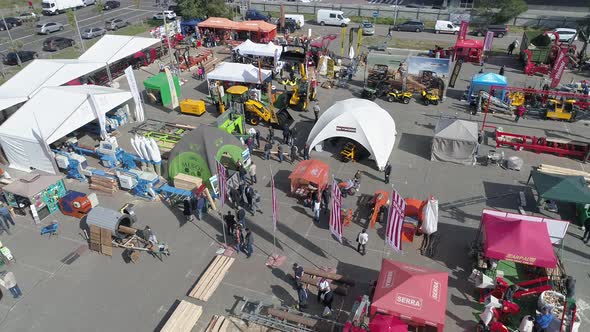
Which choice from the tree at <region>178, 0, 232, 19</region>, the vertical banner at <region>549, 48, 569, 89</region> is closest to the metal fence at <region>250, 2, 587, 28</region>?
the tree at <region>178, 0, 232, 19</region>

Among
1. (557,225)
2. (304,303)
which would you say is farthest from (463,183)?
(304,303)

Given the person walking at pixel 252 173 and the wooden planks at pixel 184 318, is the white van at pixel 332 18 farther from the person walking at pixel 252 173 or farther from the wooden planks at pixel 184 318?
the wooden planks at pixel 184 318

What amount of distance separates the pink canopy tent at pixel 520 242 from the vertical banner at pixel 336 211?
4.85 m

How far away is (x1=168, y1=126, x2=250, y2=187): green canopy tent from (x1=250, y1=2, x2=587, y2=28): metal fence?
38336 mm

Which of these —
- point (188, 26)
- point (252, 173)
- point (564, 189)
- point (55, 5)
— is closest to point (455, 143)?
point (564, 189)

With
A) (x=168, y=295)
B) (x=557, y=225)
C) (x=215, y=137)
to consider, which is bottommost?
(x=168, y=295)

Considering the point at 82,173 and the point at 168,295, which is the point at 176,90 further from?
the point at 168,295

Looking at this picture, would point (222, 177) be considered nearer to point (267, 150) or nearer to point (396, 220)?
point (267, 150)

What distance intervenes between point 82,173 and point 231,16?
31204 millimetres

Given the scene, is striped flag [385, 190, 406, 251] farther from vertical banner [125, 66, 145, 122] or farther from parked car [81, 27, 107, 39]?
parked car [81, 27, 107, 39]

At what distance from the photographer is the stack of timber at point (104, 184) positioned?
18078mm

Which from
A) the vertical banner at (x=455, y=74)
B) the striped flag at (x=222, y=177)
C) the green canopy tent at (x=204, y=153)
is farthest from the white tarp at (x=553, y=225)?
the vertical banner at (x=455, y=74)

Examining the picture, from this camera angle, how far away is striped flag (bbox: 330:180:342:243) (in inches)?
540

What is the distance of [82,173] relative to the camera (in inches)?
747
